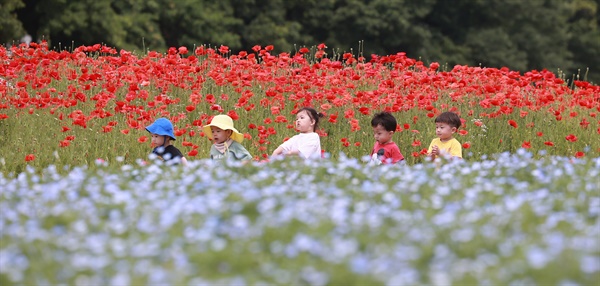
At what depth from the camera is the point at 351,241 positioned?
4828 mm

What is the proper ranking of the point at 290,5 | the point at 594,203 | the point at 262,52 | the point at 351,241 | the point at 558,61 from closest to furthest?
1. the point at 351,241
2. the point at 594,203
3. the point at 262,52
4. the point at 290,5
5. the point at 558,61

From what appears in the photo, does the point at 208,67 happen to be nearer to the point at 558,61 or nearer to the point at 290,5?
the point at 290,5

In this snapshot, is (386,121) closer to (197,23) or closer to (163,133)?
(163,133)

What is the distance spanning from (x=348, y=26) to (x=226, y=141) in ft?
87.5

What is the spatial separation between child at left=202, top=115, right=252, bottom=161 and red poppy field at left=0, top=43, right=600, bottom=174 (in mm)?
628

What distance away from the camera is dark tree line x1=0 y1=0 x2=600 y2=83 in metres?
27.8

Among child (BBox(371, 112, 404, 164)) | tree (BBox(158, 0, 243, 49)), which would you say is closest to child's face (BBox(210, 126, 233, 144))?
child (BBox(371, 112, 404, 164))

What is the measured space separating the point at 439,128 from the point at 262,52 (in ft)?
11.4

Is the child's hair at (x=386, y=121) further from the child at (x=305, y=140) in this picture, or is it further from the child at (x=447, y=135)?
the child at (x=305, y=140)

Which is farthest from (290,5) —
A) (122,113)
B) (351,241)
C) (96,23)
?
(351,241)

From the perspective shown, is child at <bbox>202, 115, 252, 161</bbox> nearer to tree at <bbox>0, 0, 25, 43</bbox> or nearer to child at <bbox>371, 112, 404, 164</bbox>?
child at <bbox>371, 112, 404, 164</bbox>

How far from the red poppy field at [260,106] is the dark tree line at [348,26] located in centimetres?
1354

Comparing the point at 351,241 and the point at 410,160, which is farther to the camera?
the point at 410,160

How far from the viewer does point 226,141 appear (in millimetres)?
9586
